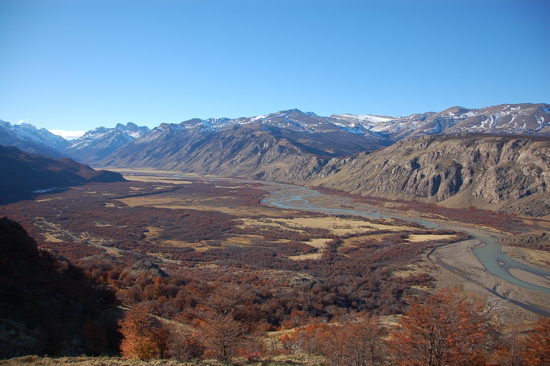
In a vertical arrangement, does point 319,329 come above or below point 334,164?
below

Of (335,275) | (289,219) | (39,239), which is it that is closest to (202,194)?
(289,219)

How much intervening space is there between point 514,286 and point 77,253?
2091 inches

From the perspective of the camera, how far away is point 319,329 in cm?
1850

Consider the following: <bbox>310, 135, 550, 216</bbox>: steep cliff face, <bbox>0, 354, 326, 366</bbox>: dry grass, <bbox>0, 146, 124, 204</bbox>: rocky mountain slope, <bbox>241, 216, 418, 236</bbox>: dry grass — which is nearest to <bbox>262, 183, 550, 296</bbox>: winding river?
<bbox>241, 216, 418, 236</bbox>: dry grass

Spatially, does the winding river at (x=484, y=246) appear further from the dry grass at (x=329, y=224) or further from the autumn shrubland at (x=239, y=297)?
→ the dry grass at (x=329, y=224)

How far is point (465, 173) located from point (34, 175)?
151m

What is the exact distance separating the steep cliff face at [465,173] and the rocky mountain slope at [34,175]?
111 metres

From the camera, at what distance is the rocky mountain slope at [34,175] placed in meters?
96.8

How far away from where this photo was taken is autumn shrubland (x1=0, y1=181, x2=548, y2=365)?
42.2 feet

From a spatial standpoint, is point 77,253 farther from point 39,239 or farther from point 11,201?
point 11,201

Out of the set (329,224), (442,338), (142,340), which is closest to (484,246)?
(329,224)

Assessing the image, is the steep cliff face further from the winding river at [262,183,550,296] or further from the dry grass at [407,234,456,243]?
the dry grass at [407,234,456,243]

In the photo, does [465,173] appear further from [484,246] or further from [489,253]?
[489,253]

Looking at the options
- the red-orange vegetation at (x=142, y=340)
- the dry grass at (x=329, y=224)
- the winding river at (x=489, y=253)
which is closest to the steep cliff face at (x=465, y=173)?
the winding river at (x=489, y=253)
